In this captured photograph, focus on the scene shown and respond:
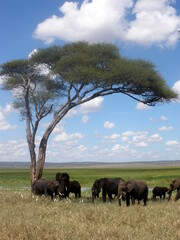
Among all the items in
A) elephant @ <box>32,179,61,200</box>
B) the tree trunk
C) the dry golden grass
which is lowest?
the dry golden grass

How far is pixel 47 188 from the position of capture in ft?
70.9

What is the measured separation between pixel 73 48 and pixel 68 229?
1886 cm

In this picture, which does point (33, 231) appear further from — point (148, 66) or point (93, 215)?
point (148, 66)

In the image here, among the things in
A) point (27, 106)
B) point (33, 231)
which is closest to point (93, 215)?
point (33, 231)

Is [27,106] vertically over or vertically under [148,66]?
under

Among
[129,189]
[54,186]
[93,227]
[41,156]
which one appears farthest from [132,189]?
[41,156]

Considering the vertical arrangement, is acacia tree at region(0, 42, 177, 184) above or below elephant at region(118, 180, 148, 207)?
above

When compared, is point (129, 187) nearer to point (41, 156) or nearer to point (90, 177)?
point (41, 156)

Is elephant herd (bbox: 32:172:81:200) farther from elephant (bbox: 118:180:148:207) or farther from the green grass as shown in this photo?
the green grass

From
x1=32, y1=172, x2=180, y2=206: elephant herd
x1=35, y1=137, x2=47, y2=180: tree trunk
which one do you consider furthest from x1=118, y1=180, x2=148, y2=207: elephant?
x1=35, y1=137, x2=47, y2=180: tree trunk

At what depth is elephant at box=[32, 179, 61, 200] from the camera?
21.1m

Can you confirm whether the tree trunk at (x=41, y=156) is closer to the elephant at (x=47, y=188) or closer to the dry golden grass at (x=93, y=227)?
the elephant at (x=47, y=188)

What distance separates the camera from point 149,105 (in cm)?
2808

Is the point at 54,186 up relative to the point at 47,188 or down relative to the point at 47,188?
up
